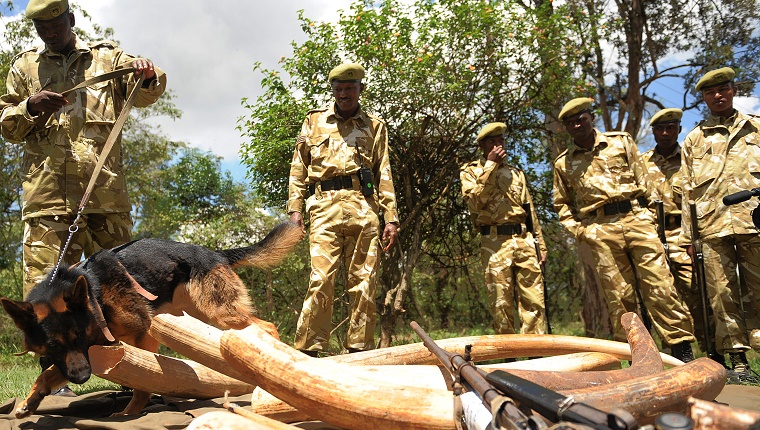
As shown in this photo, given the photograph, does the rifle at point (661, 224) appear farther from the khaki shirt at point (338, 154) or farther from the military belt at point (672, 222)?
the khaki shirt at point (338, 154)

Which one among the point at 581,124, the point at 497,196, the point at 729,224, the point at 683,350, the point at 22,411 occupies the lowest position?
the point at 683,350

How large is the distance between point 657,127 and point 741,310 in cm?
255

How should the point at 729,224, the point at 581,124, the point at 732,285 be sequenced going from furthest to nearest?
the point at 581,124, the point at 732,285, the point at 729,224

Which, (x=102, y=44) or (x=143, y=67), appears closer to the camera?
(x=143, y=67)

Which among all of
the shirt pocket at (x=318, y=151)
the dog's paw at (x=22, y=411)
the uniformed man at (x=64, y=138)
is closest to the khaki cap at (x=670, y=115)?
the shirt pocket at (x=318, y=151)

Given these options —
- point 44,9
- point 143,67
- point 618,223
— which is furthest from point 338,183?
point 618,223

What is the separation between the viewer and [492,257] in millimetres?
6863

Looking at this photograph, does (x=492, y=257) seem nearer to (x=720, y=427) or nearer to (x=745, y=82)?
(x=720, y=427)

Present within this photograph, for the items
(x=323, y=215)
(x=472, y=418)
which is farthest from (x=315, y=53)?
(x=472, y=418)

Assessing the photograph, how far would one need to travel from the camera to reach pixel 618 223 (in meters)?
6.10

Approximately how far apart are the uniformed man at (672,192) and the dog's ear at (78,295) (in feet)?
18.8

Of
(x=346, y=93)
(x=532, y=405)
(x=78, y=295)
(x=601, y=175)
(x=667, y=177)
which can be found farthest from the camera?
(x=667, y=177)

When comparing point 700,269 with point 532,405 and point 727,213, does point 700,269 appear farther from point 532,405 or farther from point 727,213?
point 532,405

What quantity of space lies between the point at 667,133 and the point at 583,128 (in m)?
1.42
